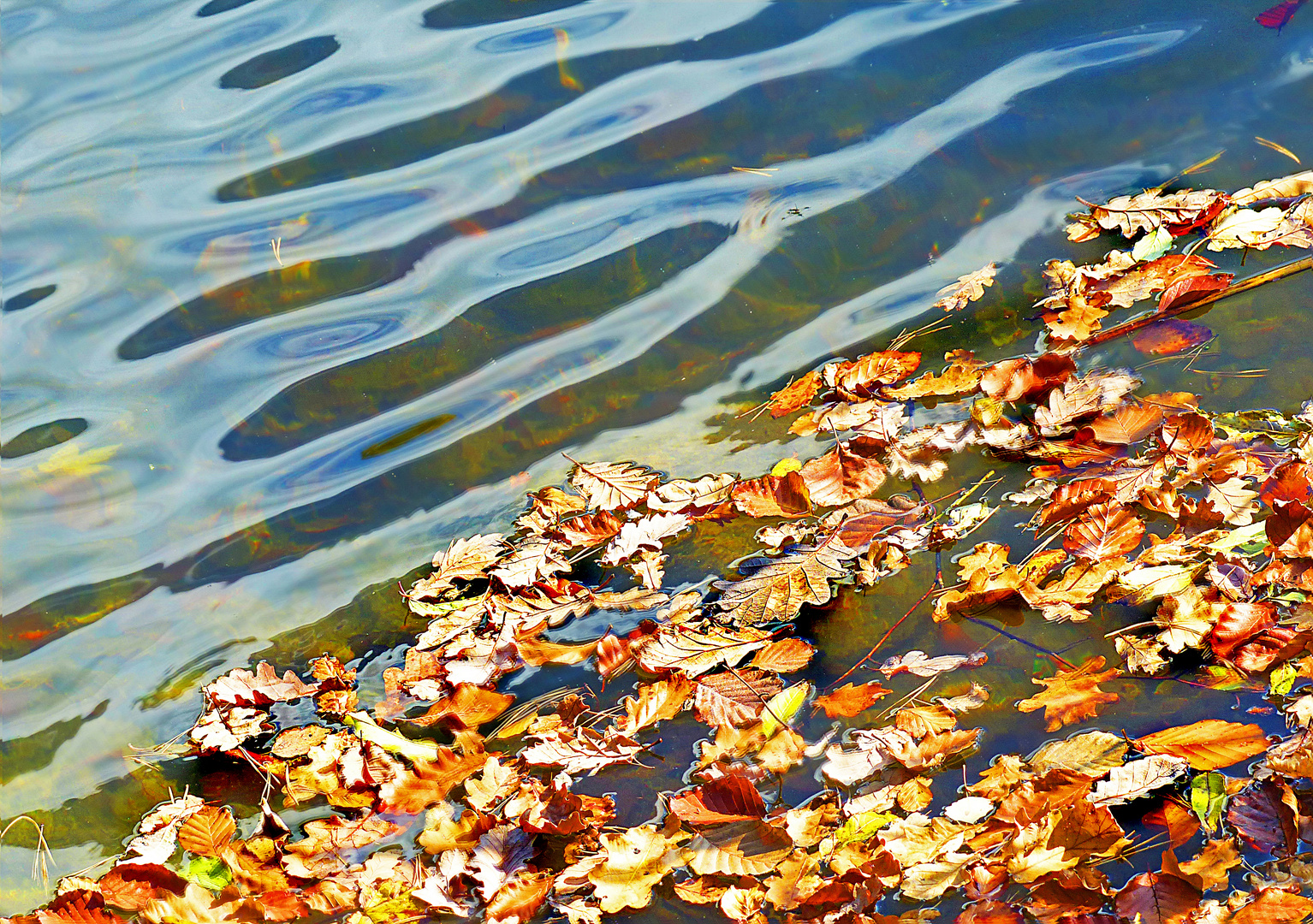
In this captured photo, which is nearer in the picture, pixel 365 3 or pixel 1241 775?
pixel 1241 775

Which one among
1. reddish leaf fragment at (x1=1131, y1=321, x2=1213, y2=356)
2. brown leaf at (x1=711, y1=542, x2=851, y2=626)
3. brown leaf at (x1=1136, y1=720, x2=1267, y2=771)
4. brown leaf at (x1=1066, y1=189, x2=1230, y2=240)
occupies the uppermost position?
brown leaf at (x1=1066, y1=189, x2=1230, y2=240)

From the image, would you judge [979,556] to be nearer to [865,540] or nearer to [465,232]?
[865,540]

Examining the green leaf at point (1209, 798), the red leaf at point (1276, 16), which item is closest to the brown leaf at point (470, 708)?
the green leaf at point (1209, 798)

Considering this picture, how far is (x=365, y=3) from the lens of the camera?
8.02ft

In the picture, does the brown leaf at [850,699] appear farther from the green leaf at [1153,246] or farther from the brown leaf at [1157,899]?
the green leaf at [1153,246]

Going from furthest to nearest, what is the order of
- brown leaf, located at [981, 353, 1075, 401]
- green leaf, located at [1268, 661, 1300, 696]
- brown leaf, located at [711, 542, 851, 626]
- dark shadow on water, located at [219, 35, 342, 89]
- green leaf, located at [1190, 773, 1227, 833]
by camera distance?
dark shadow on water, located at [219, 35, 342, 89]
brown leaf, located at [981, 353, 1075, 401]
brown leaf, located at [711, 542, 851, 626]
green leaf, located at [1268, 661, 1300, 696]
green leaf, located at [1190, 773, 1227, 833]

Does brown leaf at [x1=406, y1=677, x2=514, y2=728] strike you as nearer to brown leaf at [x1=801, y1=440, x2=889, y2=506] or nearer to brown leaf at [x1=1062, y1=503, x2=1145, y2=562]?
brown leaf at [x1=801, y1=440, x2=889, y2=506]

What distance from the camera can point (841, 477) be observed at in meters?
1.90

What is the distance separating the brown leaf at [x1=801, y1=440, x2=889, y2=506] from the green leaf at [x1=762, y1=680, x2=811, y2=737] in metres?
0.42

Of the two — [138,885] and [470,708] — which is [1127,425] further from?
[138,885]

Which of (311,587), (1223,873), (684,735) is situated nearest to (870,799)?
(684,735)

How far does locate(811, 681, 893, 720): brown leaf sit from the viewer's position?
1.60m

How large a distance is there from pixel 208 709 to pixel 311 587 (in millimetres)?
314

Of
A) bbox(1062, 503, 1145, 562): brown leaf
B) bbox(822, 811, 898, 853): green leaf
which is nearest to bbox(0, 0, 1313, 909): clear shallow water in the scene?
bbox(1062, 503, 1145, 562): brown leaf
